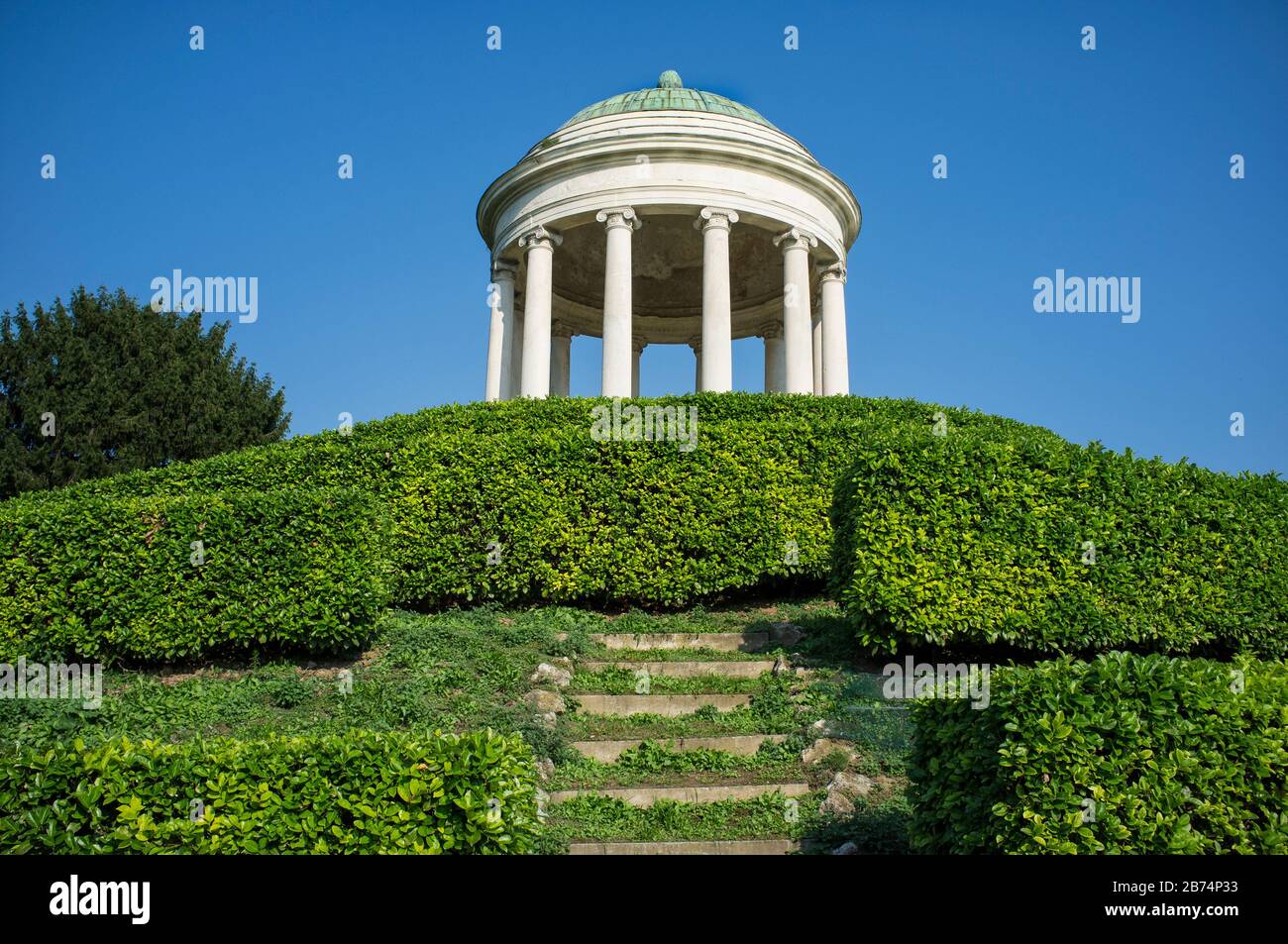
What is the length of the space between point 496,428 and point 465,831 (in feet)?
49.3

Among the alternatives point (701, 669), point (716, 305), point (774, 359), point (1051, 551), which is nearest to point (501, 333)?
point (716, 305)

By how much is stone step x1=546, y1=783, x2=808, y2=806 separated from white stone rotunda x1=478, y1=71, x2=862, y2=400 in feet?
59.9

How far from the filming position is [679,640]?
15.1 m

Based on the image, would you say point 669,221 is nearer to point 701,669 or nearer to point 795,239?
point 795,239

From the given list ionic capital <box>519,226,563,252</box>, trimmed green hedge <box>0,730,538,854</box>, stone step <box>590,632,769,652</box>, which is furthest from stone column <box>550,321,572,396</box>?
trimmed green hedge <box>0,730,538,854</box>

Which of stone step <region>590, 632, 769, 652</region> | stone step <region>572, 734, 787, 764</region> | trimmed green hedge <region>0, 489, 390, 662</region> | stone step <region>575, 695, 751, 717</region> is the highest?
trimmed green hedge <region>0, 489, 390, 662</region>

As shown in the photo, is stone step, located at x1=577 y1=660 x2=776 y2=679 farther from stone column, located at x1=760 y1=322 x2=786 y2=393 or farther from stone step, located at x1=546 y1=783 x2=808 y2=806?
stone column, located at x1=760 y1=322 x2=786 y2=393

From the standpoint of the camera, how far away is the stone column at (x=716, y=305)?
28.4 metres

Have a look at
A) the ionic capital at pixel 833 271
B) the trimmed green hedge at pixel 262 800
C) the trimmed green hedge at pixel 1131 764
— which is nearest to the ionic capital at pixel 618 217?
the ionic capital at pixel 833 271

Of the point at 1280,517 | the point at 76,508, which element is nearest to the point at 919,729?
the point at 1280,517

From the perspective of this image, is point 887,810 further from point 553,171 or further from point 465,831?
point 553,171

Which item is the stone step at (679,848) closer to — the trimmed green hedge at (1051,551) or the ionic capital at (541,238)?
the trimmed green hedge at (1051,551)

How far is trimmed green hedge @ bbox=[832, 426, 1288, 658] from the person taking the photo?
43.2ft

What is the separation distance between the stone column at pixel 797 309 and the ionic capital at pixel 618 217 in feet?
15.8
